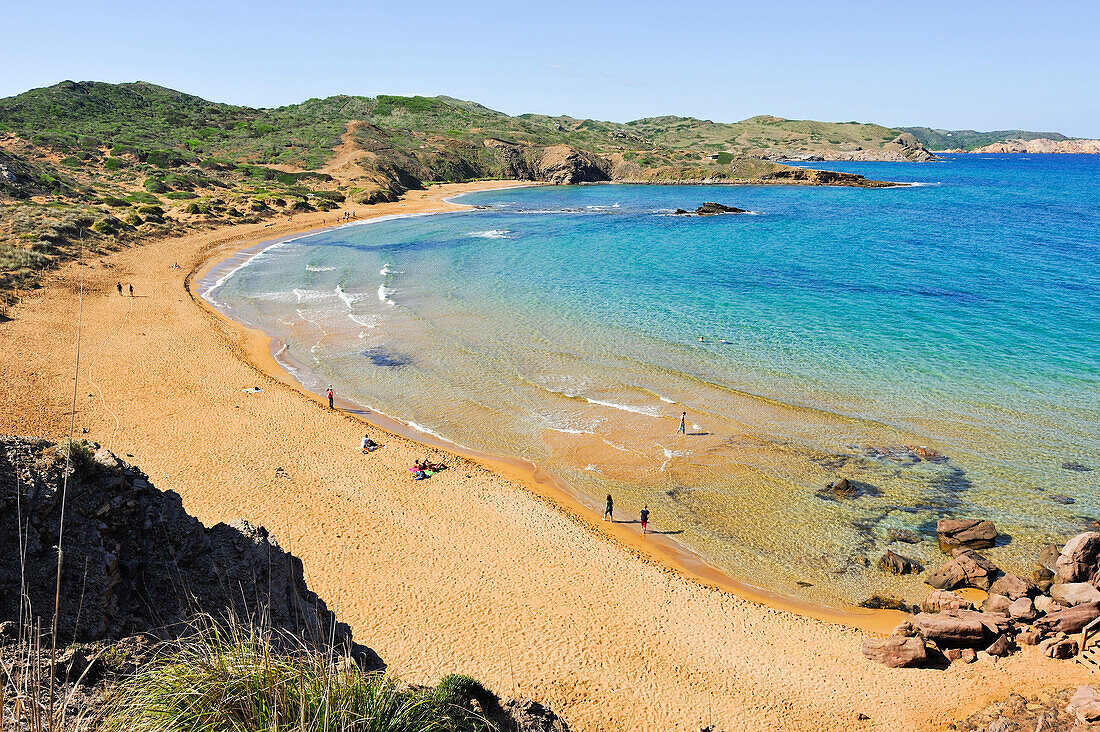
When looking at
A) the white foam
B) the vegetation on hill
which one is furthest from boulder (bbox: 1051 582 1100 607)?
the vegetation on hill

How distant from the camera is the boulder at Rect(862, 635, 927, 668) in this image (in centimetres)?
1352

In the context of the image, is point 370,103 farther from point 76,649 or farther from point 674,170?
point 76,649

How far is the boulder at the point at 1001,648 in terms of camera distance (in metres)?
13.5

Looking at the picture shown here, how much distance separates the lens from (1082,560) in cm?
1508

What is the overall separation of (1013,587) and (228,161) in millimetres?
111471

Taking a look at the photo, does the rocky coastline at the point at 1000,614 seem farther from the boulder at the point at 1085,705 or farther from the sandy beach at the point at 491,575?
the boulder at the point at 1085,705

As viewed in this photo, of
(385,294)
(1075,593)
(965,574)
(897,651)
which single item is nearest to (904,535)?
(965,574)

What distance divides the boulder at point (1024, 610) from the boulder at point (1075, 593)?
61 cm

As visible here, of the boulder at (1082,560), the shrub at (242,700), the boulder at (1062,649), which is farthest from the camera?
the boulder at (1082,560)

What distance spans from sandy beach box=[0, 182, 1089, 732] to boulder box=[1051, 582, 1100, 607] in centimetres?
184

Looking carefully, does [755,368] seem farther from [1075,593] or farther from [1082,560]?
[1075,593]

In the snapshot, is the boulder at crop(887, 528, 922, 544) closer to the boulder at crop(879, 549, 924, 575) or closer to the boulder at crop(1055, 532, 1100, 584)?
the boulder at crop(879, 549, 924, 575)

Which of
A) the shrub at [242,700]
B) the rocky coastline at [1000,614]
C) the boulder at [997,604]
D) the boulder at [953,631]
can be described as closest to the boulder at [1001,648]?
the rocky coastline at [1000,614]

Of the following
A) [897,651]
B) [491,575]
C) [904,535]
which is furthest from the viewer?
[904,535]
